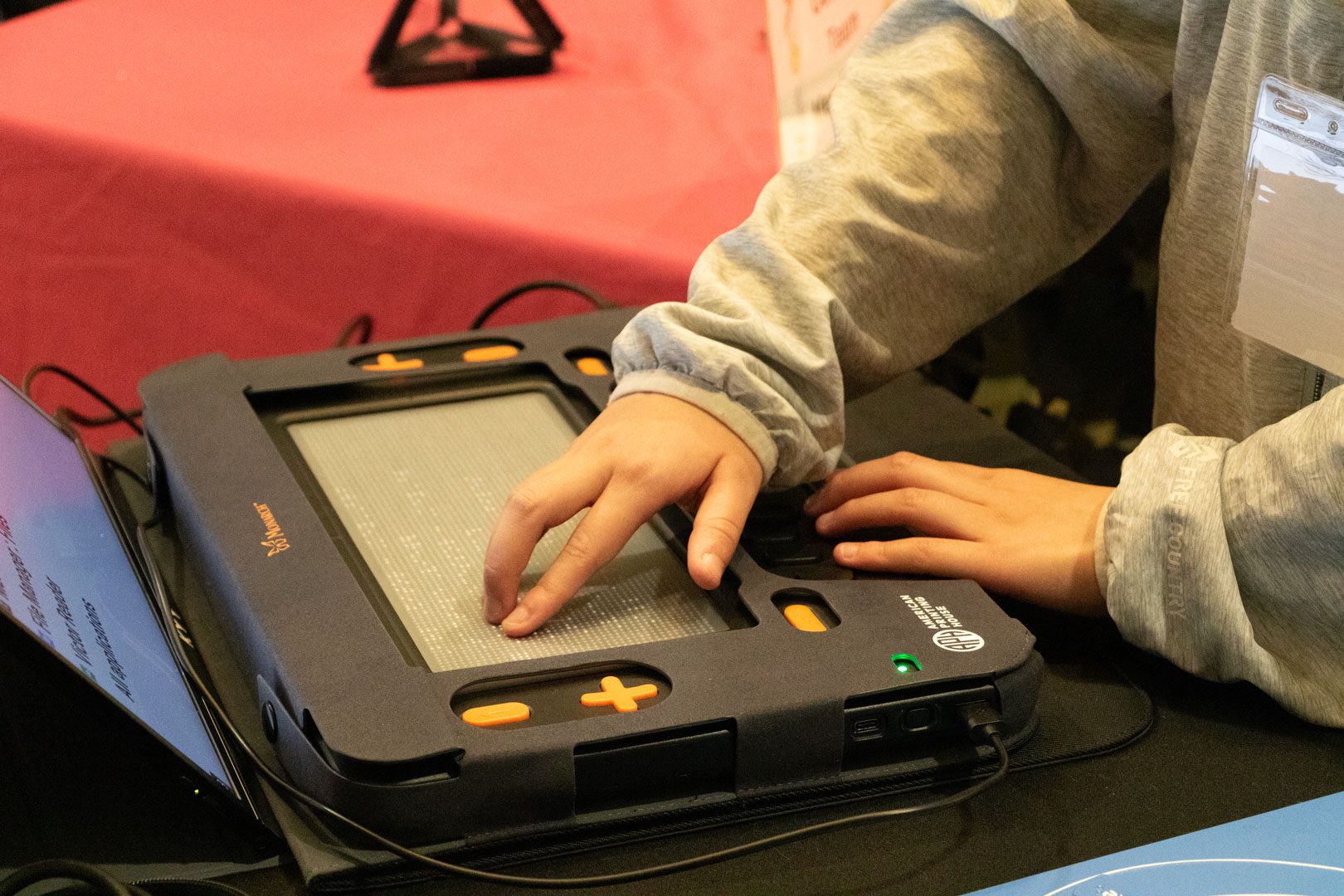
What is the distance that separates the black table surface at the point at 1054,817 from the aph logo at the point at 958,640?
5 centimetres

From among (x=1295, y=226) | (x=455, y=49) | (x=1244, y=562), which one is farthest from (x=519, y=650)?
(x=455, y=49)

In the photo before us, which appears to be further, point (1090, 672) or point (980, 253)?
point (980, 253)

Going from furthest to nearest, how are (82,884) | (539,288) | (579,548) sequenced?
1. (539,288)
2. (579,548)
3. (82,884)

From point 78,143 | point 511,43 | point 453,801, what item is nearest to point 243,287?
point 78,143

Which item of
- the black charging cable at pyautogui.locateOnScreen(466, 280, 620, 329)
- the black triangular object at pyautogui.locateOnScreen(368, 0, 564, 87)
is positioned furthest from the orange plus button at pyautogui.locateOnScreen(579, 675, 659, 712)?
the black triangular object at pyautogui.locateOnScreen(368, 0, 564, 87)

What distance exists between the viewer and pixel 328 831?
0.43m

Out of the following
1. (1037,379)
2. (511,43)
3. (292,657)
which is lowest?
(1037,379)

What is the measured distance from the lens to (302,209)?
886 millimetres

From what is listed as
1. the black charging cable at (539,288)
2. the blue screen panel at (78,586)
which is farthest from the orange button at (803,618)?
the black charging cable at (539,288)

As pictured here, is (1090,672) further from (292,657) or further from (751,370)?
(292,657)

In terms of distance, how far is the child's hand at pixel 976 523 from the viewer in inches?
21.1

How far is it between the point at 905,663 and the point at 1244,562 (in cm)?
14

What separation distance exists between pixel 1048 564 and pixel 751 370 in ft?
0.50

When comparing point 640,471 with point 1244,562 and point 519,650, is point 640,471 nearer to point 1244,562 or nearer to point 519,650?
point 519,650
